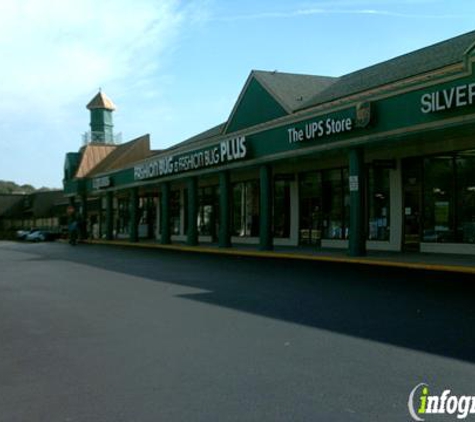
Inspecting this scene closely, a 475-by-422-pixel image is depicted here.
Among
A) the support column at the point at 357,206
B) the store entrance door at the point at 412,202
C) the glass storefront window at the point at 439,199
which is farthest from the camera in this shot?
the store entrance door at the point at 412,202

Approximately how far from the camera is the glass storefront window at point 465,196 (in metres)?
18.8

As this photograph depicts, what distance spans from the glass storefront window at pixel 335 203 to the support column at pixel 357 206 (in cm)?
484

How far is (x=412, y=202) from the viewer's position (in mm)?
20953

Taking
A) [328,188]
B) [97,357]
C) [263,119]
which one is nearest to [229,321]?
[97,357]

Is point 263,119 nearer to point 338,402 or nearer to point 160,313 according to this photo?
point 160,313

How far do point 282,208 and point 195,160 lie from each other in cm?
483

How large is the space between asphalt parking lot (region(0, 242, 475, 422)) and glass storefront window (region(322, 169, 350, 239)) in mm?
10522

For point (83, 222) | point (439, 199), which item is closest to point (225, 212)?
point (439, 199)

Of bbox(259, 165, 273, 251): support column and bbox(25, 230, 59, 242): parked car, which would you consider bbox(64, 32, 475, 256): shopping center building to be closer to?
bbox(259, 165, 273, 251): support column

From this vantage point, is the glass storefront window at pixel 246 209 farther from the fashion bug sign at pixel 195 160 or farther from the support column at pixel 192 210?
the fashion bug sign at pixel 195 160

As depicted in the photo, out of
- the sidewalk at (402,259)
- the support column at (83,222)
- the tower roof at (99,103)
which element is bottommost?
the sidewalk at (402,259)

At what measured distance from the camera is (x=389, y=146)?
65.6 feet

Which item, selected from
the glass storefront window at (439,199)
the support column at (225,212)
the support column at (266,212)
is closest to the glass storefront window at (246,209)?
the support column at (225,212)

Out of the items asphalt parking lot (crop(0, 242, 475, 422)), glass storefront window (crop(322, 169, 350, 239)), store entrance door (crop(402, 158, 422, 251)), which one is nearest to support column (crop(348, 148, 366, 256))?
store entrance door (crop(402, 158, 422, 251))
